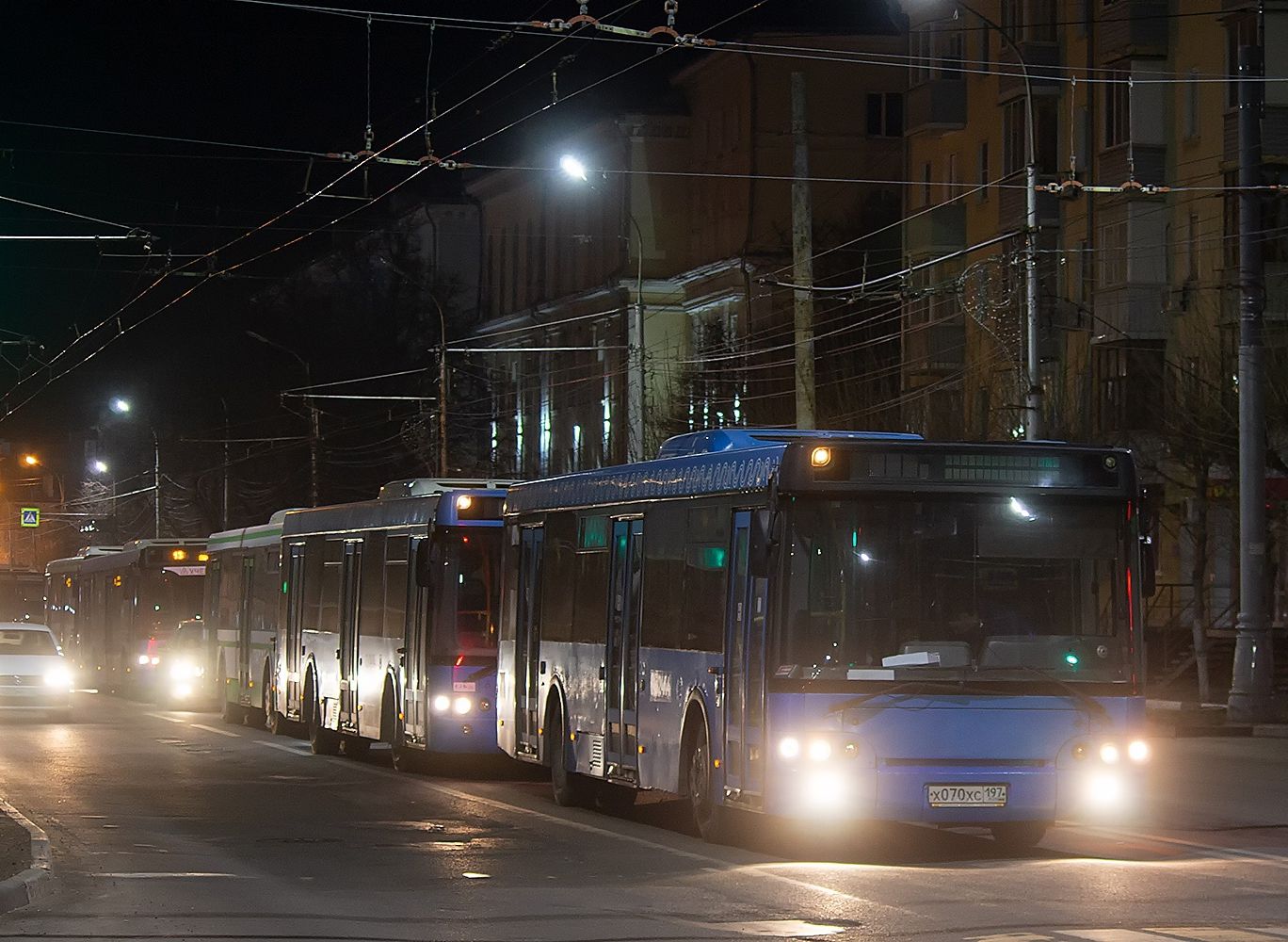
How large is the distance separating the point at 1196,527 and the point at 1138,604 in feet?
80.4

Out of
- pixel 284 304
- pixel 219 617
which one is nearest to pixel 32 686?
pixel 219 617

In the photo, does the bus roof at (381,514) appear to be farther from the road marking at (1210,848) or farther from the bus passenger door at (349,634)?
the road marking at (1210,848)

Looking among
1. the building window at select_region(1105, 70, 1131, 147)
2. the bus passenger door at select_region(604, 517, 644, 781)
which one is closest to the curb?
the bus passenger door at select_region(604, 517, 644, 781)

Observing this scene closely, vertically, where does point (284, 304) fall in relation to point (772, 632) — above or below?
above

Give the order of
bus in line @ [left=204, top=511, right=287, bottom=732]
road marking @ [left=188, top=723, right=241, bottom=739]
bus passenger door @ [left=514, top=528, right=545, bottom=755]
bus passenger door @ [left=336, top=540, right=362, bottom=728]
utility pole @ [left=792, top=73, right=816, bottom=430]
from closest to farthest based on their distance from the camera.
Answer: bus passenger door @ [left=514, top=528, right=545, bottom=755] → bus passenger door @ [left=336, top=540, right=362, bottom=728] → road marking @ [left=188, top=723, right=241, bottom=739] → bus in line @ [left=204, top=511, right=287, bottom=732] → utility pole @ [left=792, top=73, right=816, bottom=430]

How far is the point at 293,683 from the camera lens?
3066cm

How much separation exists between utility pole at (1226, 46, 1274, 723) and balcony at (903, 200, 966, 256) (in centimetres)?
2498

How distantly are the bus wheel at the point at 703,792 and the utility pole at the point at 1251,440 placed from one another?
15168 mm

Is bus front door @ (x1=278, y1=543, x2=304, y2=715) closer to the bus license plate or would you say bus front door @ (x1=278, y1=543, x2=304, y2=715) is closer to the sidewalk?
the sidewalk

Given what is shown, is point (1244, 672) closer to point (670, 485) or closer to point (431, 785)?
point (431, 785)

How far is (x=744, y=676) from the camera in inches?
620

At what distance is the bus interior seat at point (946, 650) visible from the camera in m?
15.1

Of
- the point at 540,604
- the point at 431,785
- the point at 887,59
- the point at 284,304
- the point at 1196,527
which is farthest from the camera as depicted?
the point at 284,304

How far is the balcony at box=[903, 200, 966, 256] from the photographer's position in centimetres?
5584
